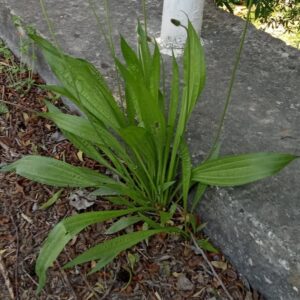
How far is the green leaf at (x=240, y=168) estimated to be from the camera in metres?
1.44

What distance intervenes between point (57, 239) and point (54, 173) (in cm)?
28

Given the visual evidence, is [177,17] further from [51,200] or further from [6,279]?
[6,279]

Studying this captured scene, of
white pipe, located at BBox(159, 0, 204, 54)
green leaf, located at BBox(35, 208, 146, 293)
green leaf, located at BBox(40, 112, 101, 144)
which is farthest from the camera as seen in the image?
white pipe, located at BBox(159, 0, 204, 54)

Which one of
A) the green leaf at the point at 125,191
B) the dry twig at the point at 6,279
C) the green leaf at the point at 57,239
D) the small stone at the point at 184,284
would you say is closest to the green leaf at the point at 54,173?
the green leaf at the point at 125,191

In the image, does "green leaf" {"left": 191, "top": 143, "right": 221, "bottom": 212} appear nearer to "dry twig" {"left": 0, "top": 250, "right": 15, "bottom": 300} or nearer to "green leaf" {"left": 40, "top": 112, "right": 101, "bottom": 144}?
"green leaf" {"left": 40, "top": 112, "right": 101, "bottom": 144}

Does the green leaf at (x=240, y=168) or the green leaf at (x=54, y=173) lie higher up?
the green leaf at (x=240, y=168)

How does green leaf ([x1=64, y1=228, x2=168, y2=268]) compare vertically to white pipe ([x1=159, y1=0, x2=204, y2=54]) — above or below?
below

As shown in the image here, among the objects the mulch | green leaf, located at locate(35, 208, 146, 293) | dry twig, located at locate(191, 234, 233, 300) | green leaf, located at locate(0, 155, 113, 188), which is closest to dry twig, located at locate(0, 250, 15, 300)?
the mulch

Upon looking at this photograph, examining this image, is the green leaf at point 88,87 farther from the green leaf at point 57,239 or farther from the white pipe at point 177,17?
the white pipe at point 177,17

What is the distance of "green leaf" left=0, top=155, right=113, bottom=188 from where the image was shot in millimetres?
1635

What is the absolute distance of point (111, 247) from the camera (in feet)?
4.89

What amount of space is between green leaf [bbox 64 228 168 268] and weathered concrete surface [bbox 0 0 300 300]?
0.24m

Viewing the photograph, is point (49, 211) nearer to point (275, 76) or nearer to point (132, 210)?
point (132, 210)

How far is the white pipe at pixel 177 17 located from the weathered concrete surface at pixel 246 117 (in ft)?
0.48
